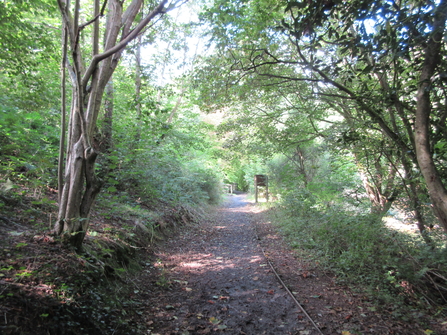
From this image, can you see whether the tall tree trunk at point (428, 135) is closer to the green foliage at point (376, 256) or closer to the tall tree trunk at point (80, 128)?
the green foliage at point (376, 256)

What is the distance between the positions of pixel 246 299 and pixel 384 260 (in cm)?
261

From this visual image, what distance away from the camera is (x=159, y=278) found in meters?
5.18

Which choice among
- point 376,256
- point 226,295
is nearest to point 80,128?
point 226,295

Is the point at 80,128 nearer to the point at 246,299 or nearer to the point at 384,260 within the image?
the point at 246,299

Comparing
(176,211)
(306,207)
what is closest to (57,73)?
(176,211)

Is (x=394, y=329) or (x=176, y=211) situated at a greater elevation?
(x=176, y=211)

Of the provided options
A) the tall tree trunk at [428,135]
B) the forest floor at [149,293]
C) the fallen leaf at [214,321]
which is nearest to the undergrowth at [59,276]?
the forest floor at [149,293]

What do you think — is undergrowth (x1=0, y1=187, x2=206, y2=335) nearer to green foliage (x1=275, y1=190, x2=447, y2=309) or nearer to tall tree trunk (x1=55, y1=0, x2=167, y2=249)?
tall tree trunk (x1=55, y1=0, x2=167, y2=249)

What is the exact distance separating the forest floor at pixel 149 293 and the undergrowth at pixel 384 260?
251mm

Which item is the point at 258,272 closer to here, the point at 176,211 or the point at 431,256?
the point at 431,256

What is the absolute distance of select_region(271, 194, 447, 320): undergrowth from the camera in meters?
4.04

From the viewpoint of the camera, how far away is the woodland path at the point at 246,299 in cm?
355

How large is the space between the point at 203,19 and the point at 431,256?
6575 mm

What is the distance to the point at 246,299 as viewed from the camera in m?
4.41
